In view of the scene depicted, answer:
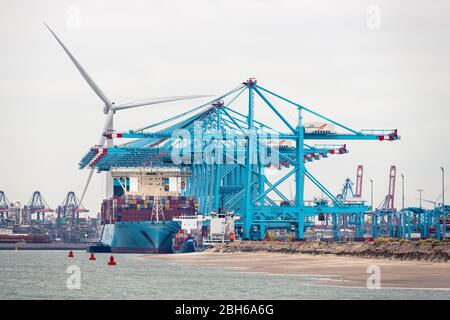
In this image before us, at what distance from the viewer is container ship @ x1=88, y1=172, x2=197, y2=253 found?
424 feet

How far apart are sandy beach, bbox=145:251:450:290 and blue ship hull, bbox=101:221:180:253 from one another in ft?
118

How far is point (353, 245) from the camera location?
81188mm

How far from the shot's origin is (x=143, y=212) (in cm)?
14212

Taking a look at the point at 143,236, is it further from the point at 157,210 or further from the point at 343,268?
the point at 343,268

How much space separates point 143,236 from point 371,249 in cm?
6074

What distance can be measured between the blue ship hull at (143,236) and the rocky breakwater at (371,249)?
82.6 feet

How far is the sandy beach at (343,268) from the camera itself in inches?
1993

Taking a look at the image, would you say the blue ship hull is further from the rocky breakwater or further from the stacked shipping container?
the rocky breakwater

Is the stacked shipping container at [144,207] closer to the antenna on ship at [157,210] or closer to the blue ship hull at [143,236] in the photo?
the antenna on ship at [157,210]

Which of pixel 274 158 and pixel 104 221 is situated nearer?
pixel 274 158
